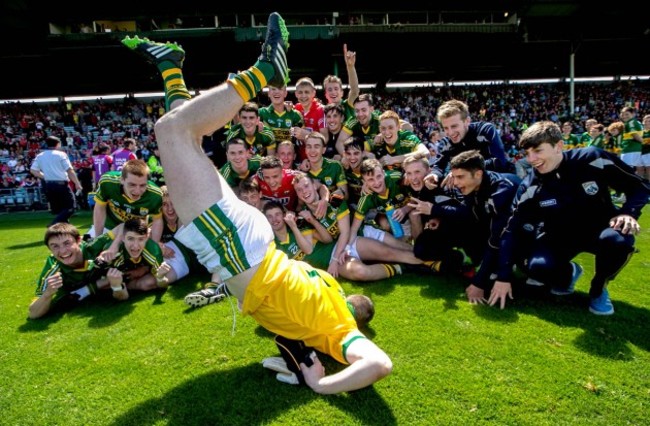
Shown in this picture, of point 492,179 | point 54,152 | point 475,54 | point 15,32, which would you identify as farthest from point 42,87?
point 492,179

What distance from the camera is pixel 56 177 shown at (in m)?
8.55

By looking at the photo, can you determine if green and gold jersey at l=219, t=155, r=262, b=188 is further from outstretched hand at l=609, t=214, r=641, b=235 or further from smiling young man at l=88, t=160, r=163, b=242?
outstretched hand at l=609, t=214, r=641, b=235

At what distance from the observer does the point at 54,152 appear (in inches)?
341

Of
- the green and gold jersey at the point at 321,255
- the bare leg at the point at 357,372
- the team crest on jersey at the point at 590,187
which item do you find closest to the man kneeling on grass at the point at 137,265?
the green and gold jersey at the point at 321,255

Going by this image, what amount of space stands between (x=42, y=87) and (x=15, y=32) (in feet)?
11.9

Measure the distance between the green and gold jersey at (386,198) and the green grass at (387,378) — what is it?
117 cm

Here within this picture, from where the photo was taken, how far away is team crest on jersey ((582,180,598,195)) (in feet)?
11.1

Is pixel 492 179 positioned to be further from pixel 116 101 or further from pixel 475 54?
pixel 116 101

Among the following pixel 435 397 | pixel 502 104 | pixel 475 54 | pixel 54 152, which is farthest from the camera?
pixel 502 104

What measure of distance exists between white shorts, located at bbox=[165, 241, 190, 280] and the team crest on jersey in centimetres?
447

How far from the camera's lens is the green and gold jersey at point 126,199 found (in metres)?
4.75

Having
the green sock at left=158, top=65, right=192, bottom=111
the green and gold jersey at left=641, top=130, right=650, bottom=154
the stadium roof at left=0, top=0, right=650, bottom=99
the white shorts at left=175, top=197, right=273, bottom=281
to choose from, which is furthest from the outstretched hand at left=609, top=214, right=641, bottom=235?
the stadium roof at left=0, top=0, right=650, bottom=99

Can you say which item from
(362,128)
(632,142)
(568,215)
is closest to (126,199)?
(362,128)

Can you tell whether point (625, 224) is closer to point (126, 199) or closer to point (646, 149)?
point (126, 199)
